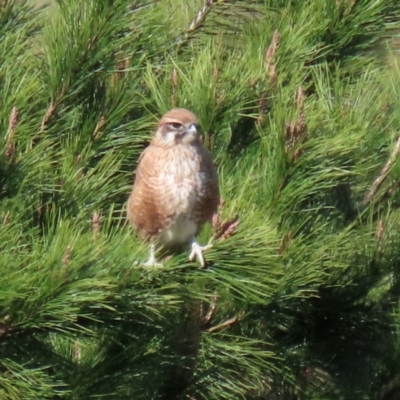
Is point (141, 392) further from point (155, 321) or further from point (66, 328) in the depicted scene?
point (66, 328)

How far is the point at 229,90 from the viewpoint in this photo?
89.4 inches

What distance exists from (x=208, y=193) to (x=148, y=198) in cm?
14

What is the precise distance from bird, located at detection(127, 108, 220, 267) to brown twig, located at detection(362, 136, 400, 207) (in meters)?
0.38

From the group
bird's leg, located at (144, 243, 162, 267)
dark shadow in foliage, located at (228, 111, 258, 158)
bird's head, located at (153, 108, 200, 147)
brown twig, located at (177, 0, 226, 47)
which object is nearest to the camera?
bird's leg, located at (144, 243, 162, 267)

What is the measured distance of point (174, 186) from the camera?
2332mm

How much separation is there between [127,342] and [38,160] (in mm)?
412

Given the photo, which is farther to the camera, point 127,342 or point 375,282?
point 375,282

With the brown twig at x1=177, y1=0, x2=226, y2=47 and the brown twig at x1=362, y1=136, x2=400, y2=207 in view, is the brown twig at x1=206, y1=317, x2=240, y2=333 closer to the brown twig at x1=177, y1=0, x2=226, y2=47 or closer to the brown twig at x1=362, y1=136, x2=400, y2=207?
the brown twig at x1=362, y1=136, x2=400, y2=207

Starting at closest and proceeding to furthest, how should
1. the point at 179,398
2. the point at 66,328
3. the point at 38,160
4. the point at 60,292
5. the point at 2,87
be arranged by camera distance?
the point at 60,292
the point at 66,328
the point at 38,160
the point at 2,87
the point at 179,398

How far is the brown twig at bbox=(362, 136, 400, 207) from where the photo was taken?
2.34 m

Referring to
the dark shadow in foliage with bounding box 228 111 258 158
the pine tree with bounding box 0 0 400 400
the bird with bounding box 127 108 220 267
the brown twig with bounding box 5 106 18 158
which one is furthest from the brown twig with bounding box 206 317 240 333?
the brown twig with bounding box 5 106 18 158

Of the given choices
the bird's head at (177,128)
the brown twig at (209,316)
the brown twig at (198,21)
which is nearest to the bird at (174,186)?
the bird's head at (177,128)

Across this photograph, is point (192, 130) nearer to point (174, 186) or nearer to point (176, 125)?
point (176, 125)

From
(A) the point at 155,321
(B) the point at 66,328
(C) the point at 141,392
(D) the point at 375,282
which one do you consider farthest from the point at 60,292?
(D) the point at 375,282
